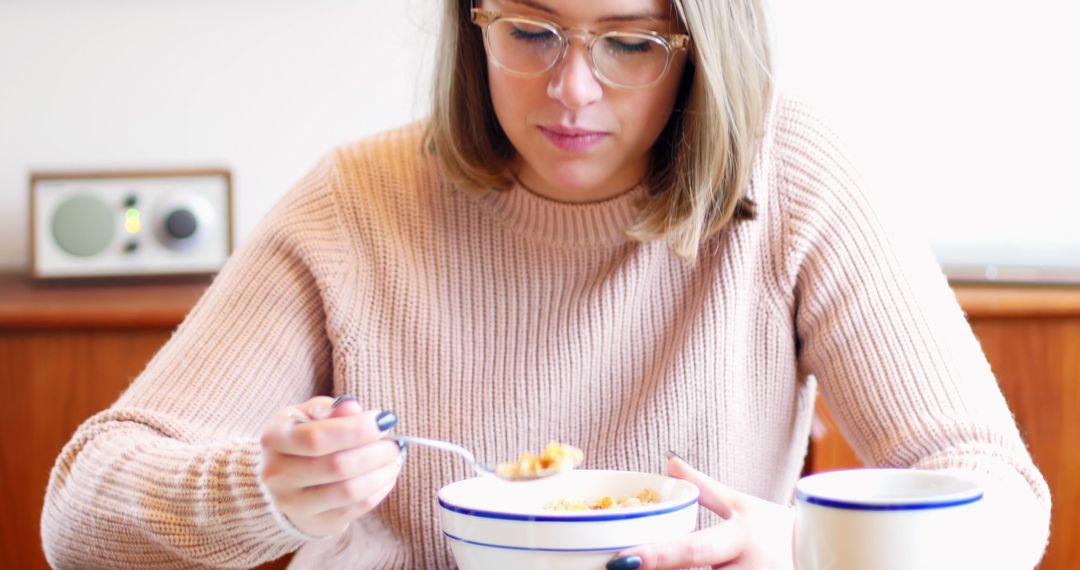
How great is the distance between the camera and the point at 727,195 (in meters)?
1.22

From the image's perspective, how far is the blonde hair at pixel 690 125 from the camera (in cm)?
116

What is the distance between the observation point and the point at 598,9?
1.07 metres

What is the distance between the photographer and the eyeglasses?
1.09 meters

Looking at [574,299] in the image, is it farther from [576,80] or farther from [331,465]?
[331,465]

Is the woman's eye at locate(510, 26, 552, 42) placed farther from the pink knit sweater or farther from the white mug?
the white mug

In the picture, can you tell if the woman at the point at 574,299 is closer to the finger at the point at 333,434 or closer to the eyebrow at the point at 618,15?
the eyebrow at the point at 618,15

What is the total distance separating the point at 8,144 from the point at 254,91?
0.44m

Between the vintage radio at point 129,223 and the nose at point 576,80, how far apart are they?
3.26ft

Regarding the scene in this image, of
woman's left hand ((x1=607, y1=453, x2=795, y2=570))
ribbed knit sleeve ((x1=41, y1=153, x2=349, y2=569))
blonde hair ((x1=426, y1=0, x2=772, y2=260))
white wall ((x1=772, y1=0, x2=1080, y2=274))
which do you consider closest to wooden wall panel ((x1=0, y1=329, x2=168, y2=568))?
ribbed knit sleeve ((x1=41, y1=153, x2=349, y2=569))

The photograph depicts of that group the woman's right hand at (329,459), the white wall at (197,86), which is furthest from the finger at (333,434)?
the white wall at (197,86)

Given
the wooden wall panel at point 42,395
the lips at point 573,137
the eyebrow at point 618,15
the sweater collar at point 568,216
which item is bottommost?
the wooden wall panel at point 42,395

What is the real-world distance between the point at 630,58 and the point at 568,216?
0.68 ft

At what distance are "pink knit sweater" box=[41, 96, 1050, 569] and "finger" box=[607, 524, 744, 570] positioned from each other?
30 cm

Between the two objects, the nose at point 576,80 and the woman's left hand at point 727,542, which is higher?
the nose at point 576,80
